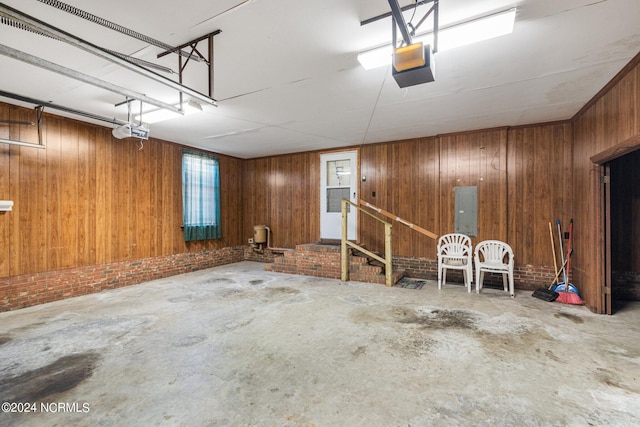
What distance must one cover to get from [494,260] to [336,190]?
3.48 meters

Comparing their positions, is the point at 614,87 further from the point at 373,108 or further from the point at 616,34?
the point at 373,108

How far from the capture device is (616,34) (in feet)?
7.96

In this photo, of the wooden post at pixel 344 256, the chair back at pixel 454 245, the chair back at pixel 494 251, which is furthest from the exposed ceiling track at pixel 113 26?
the chair back at pixel 494 251

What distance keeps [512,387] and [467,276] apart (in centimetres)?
286

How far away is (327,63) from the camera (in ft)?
9.54

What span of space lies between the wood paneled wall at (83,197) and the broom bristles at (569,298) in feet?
22.3

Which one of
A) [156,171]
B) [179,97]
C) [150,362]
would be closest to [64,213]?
[156,171]

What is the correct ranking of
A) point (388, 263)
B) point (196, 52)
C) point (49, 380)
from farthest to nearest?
point (388, 263), point (196, 52), point (49, 380)

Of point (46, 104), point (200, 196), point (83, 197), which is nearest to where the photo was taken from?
point (46, 104)

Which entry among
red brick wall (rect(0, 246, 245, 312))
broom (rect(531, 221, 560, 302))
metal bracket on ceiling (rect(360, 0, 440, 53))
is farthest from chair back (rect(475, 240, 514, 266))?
red brick wall (rect(0, 246, 245, 312))

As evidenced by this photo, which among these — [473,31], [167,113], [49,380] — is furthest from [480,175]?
[49,380]

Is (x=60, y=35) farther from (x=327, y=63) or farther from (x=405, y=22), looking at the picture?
(x=405, y=22)

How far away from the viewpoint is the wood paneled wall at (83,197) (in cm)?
405

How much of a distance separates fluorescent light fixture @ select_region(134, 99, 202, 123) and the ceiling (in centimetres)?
16
